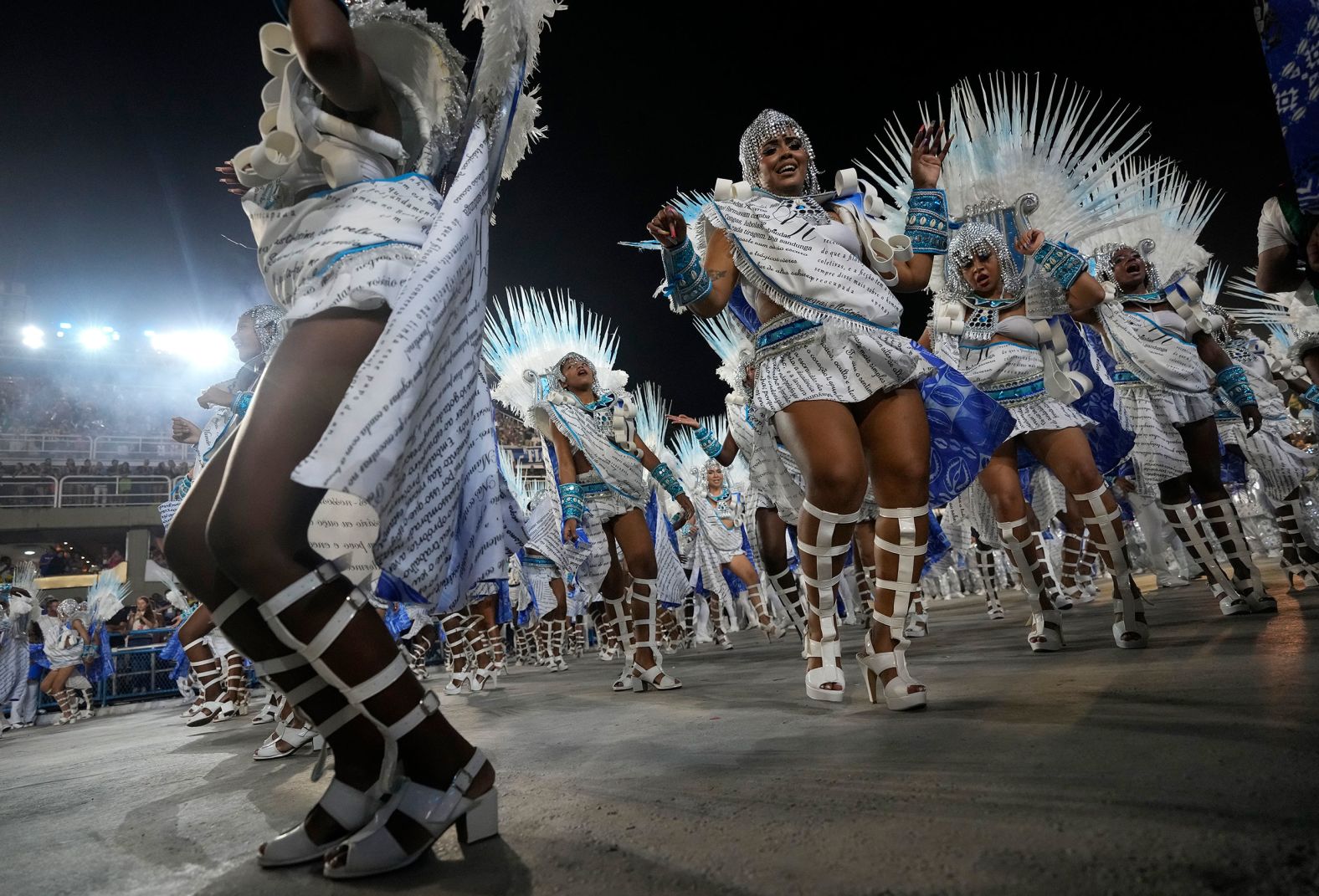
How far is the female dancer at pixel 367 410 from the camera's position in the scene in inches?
53.4

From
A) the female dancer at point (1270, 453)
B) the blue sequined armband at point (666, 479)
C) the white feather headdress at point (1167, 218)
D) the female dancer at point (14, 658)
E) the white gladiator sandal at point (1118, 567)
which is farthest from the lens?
the female dancer at point (14, 658)

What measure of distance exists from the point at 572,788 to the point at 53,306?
47.1 meters

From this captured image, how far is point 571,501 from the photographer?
4.39m

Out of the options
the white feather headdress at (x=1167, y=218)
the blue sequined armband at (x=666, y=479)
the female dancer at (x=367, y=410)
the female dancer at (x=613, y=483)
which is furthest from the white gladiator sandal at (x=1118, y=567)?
the white feather headdress at (x=1167, y=218)

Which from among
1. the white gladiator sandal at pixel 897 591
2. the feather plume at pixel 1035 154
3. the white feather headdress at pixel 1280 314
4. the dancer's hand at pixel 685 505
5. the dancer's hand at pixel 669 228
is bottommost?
the white gladiator sandal at pixel 897 591

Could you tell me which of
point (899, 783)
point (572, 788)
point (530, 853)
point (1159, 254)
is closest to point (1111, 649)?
point (899, 783)

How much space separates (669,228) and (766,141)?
706mm

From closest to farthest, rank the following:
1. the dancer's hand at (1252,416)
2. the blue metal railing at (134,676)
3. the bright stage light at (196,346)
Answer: the dancer's hand at (1252,416), the blue metal railing at (134,676), the bright stage light at (196,346)

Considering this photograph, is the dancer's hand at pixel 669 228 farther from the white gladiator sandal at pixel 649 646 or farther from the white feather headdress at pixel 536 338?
the white feather headdress at pixel 536 338

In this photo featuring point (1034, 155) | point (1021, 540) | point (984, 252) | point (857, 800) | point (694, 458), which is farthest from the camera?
point (694, 458)

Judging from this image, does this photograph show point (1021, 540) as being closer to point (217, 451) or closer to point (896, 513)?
point (896, 513)

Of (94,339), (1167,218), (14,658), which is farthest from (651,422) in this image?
(94,339)

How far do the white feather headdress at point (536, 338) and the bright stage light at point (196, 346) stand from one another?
30.6 meters

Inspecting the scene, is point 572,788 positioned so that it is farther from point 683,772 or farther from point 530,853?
point 530,853
